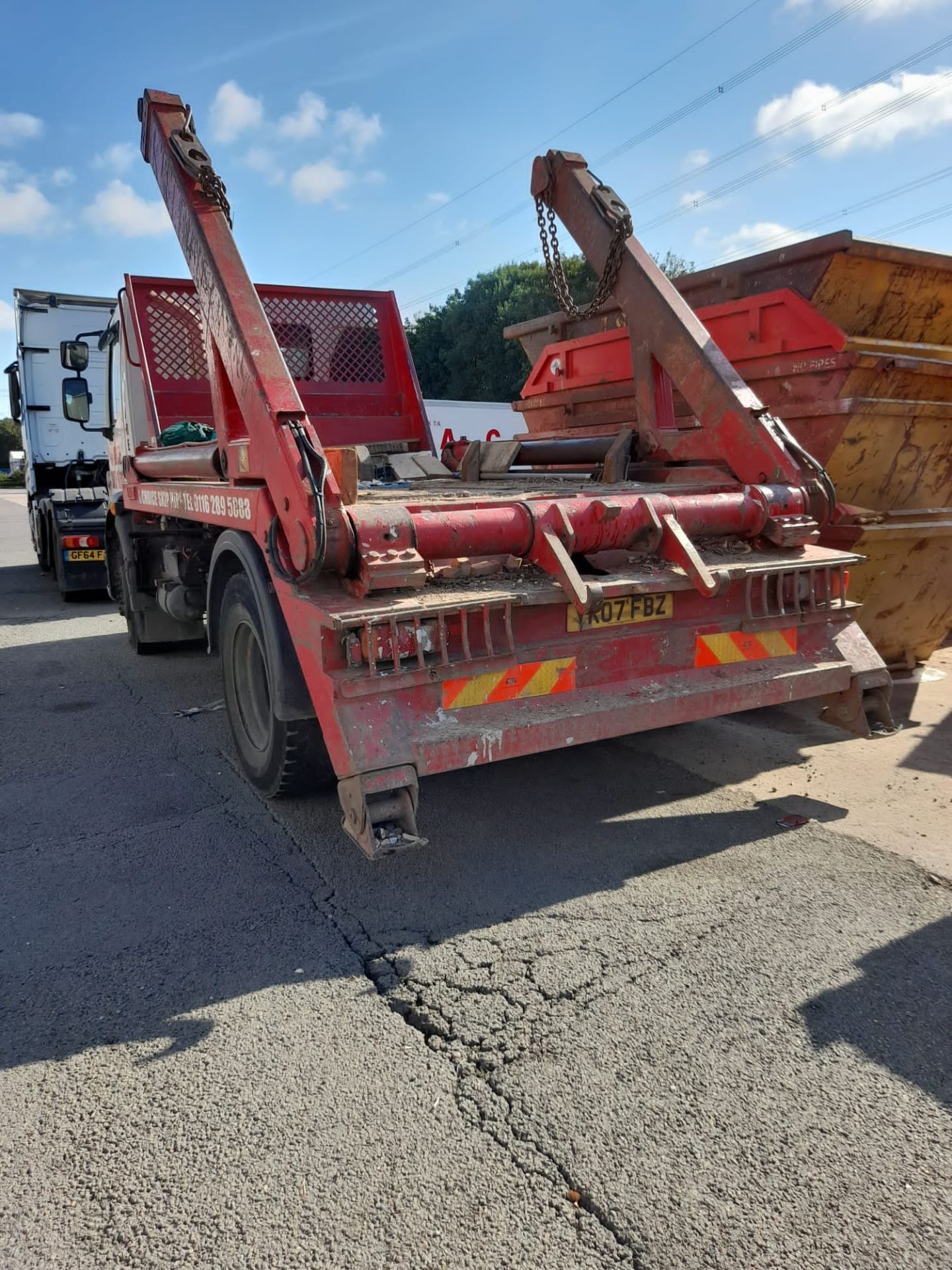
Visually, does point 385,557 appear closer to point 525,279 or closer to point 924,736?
point 924,736

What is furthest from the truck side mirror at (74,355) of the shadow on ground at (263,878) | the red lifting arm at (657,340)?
the red lifting arm at (657,340)

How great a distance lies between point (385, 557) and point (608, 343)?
4.23 metres

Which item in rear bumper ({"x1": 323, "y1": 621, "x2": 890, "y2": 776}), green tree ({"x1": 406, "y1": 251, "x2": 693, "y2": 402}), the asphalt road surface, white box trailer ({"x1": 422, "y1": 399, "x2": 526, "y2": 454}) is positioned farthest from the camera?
green tree ({"x1": 406, "y1": 251, "x2": 693, "y2": 402})

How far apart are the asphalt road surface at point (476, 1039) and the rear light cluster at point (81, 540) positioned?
23.5 ft

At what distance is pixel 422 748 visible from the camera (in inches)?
117

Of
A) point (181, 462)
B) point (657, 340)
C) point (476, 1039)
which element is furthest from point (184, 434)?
point (476, 1039)

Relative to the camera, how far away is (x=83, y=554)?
34.9 feet

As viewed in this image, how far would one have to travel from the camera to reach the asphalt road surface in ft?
6.13

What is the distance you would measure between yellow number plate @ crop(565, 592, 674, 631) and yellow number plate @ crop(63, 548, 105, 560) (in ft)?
28.3

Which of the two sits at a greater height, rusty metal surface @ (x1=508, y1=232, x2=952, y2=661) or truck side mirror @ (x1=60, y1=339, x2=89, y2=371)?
truck side mirror @ (x1=60, y1=339, x2=89, y2=371)

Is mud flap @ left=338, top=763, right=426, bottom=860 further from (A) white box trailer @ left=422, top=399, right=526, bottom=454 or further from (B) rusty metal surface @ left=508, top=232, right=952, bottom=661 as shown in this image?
(A) white box trailer @ left=422, top=399, right=526, bottom=454

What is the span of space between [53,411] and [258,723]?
33.9 ft

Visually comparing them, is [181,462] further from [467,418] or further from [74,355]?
[467,418]

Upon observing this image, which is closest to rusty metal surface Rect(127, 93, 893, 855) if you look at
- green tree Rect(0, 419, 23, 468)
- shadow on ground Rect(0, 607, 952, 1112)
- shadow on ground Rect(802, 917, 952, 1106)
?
shadow on ground Rect(0, 607, 952, 1112)
